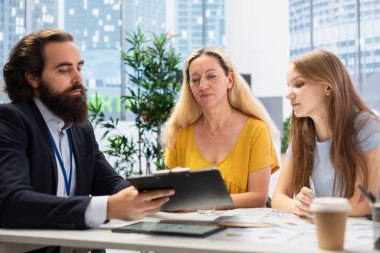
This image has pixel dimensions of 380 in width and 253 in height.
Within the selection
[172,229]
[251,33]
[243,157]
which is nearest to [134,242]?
[172,229]

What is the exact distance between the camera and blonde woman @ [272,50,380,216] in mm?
1959

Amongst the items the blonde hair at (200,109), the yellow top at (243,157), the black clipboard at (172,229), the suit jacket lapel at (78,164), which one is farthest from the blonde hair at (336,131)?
the suit jacket lapel at (78,164)

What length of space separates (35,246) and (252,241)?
756 mm

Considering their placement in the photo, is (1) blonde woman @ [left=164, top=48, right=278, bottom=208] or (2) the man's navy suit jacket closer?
(2) the man's navy suit jacket

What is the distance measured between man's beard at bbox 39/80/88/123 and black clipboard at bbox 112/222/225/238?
62 cm

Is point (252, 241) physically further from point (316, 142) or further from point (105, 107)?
point (105, 107)

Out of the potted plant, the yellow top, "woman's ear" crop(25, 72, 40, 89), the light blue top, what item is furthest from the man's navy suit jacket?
the potted plant

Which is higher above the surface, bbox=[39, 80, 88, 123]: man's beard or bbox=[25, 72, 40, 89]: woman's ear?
bbox=[25, 72, 40, 89]: woman's ear

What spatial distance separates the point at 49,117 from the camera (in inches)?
76.1

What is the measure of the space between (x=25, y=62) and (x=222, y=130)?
1137 millimetres

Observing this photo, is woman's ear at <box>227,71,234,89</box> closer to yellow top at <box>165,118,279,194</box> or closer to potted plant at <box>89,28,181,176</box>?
yellow top at <box>165,118,279,194</box>

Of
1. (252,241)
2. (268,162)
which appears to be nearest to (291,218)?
(252,241)

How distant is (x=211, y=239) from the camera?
4.44 ft

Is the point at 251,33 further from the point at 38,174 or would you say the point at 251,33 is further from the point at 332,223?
the point at 332,223
